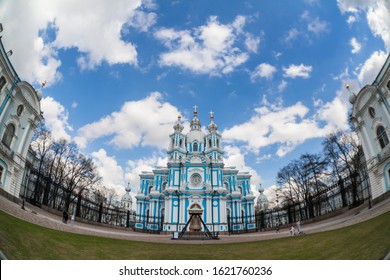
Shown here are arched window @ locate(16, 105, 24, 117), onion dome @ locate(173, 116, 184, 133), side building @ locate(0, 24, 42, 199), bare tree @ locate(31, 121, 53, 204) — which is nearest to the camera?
side building @ locate(0, 24, 42, 199)

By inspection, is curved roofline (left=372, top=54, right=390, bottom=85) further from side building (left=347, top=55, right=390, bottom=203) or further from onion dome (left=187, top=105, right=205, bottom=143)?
onion dome (left=187, top=105, right=205, bottom=143)

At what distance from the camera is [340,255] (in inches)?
250

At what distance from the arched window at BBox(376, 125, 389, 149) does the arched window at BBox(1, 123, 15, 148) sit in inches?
724

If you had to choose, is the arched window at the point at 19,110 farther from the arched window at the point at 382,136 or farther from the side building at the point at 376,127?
the arched window at the point at 382,136

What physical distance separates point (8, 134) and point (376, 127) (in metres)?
18.6

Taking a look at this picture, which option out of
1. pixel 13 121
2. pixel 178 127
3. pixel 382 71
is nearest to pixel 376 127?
pixel 382 71

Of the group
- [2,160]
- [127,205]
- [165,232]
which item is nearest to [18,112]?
[2,160]

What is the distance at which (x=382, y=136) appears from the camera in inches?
508

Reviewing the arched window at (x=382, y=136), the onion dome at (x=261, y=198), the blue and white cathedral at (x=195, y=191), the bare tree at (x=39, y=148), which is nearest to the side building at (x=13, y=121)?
the bare tree at (x=39, y=148)

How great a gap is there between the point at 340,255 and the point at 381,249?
0.90 m

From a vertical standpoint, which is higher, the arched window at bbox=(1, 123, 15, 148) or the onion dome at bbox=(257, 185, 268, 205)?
the onion dome at bbox=(257, 185, 268, 205)

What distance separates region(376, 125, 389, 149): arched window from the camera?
12742mm

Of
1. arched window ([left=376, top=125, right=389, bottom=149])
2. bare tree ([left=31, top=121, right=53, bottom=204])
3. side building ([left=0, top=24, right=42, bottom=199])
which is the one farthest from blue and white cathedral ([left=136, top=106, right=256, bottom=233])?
arched window ([left=376, top=125, right=389, bottom=149])

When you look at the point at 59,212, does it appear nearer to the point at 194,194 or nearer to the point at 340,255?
the point at 194,194
